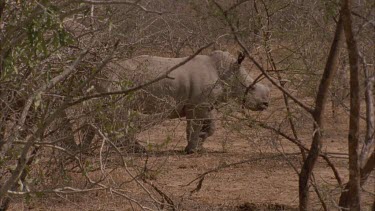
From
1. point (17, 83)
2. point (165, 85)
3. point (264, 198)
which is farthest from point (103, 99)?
point (165, 85)

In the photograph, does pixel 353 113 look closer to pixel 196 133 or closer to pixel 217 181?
pixel 217 181

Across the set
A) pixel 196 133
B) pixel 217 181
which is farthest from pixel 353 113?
pixel 196 133

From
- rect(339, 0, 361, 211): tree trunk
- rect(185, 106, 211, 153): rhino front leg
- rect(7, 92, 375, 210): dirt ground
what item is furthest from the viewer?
rect(185, 106, 211, 153): rhino front leg

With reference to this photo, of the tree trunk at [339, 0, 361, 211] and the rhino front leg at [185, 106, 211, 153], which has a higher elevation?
the tree trunk at [339, 0, 361, 211]

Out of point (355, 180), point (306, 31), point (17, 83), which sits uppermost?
point (306, 31)

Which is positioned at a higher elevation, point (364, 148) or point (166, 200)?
Answer: point (364, 148)

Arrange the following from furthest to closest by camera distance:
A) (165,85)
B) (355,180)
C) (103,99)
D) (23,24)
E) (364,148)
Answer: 1. (165,85)
2. (103,99)
3. (364,148)
4. (355,180)
5. (23,24)

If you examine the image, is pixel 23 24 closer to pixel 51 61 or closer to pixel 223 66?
pixel 51 61

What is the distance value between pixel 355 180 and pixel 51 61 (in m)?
1.85

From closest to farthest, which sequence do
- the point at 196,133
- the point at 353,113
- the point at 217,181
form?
the point at 353,113
the point at 217,181
the point at 196,133

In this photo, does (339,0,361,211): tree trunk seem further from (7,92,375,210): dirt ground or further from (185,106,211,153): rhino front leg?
(185,106,211,153): rhino front leg

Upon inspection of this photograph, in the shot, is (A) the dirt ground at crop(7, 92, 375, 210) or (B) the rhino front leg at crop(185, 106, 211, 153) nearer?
(A) the dirt ground at crop(7, 92, 375, 210)

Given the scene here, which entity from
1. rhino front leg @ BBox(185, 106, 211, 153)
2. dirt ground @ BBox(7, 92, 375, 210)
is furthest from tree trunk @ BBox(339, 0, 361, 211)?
rhino front leg @ BBox(185, 106, 211, 153)

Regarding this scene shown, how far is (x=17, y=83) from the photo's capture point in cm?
444
